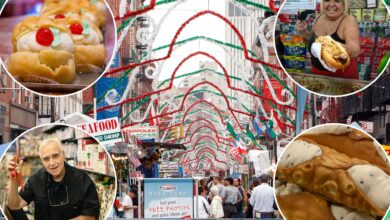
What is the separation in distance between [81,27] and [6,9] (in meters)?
0.70

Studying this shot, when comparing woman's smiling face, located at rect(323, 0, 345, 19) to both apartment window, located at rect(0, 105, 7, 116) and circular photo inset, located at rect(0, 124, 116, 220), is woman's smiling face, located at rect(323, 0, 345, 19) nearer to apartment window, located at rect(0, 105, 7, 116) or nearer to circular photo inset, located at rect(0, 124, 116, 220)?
circular photo inset, located at rect(0, 124, 116, 220)

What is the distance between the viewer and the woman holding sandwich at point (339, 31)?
28.4 ft

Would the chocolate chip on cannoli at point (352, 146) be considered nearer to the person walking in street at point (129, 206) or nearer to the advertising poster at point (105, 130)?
the advertising poster at point (105, 130)

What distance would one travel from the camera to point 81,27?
27.1 ft

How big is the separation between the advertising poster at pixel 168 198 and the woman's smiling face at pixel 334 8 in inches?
187

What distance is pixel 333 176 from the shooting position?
748cm

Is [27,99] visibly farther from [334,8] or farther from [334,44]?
[334,44]

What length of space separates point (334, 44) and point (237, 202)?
1334 centimetres

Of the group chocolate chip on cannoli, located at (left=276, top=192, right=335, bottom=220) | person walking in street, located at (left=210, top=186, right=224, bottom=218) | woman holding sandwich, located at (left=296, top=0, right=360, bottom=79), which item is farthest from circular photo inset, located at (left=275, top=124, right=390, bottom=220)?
person walking in street, located at (left=210, top=186, right=224, bottom=218)

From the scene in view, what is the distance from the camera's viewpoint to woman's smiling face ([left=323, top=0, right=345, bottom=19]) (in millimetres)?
8711

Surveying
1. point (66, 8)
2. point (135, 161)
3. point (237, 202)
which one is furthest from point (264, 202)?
point (135, 161)

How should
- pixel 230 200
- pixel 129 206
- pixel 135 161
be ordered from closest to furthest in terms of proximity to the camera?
pixel 129 206 → pixel 230 200 → pixel 135 161

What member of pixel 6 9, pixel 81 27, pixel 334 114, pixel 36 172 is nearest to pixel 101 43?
pixel 81 27

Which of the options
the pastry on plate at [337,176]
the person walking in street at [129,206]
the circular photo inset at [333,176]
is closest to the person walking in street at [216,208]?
the person walking in street at [129,206]
